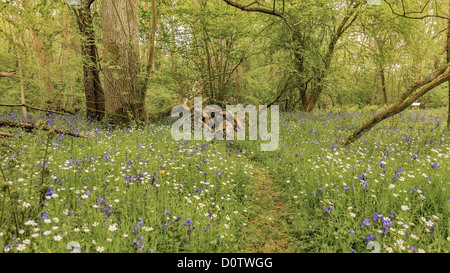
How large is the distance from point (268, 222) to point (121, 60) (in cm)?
668

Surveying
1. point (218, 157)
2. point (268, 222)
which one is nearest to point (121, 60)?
point (218, 157)

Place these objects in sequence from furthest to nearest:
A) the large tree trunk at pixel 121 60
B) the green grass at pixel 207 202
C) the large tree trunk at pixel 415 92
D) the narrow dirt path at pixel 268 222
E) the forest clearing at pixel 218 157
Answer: the large tree trunk at pixel 121 60 < the large tree trunk at pixel 415 92 < the narrow dirt path at pixel 268 222 < the forest clearing at pixel 218 157 < the green grass at pixel 207 202

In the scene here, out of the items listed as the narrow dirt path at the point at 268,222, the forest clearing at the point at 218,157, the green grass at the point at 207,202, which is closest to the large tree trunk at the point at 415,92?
the forest clearing at the point at 218,157

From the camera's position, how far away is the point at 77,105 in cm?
1216

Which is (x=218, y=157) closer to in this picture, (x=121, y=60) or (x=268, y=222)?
(x=268, y=222)

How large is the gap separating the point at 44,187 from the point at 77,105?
38.2 ft

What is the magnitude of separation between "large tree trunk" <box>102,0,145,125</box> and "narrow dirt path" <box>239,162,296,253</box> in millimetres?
5110

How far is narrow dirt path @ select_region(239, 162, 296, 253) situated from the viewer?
309 cm

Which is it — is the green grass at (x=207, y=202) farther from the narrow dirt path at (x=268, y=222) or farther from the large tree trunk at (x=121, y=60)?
the large tree trunk at (x=121, y=60)

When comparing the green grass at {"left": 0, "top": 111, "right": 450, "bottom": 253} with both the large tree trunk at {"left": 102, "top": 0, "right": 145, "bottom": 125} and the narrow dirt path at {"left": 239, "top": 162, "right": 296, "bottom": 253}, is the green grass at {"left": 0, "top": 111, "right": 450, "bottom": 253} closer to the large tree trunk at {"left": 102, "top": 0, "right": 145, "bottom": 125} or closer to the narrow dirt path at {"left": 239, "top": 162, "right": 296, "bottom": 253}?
the narrow dirt path at {"left": 239, "top": 162, "right": 296, "bottom": 253}

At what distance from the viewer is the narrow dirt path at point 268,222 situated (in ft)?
10.1

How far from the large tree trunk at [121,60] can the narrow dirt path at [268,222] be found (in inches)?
201

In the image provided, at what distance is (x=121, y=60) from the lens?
24.9 feet
